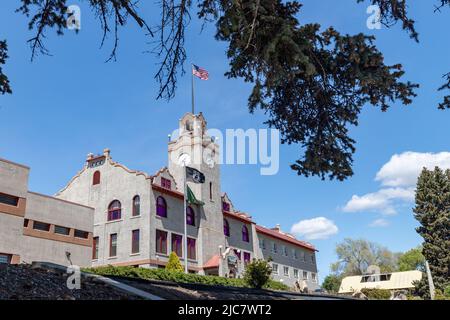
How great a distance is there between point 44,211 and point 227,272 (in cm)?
1612

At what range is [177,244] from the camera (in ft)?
125

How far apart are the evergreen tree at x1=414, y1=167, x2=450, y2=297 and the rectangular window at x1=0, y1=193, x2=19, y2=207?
1575 inches

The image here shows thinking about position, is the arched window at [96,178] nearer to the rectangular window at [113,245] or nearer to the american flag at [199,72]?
the rectangular window at [113,245]

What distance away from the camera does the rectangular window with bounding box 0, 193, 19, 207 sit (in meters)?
31.4

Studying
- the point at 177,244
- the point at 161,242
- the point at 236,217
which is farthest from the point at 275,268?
the point at 161,242

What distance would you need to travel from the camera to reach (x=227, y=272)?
39.2 meters

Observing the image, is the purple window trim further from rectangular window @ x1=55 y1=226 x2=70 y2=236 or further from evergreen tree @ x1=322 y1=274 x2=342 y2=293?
evergreen tree @ x1=322 y1=274 x2=342 y2=293

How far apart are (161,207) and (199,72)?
1190 centimetres

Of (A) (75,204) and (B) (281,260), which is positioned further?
(B) (281,260)

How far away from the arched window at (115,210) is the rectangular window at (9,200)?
8.13m

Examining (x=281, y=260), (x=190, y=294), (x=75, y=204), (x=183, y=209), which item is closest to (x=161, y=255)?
(x=183, y=209)

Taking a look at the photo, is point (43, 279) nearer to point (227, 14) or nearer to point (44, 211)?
point (227, 14)
